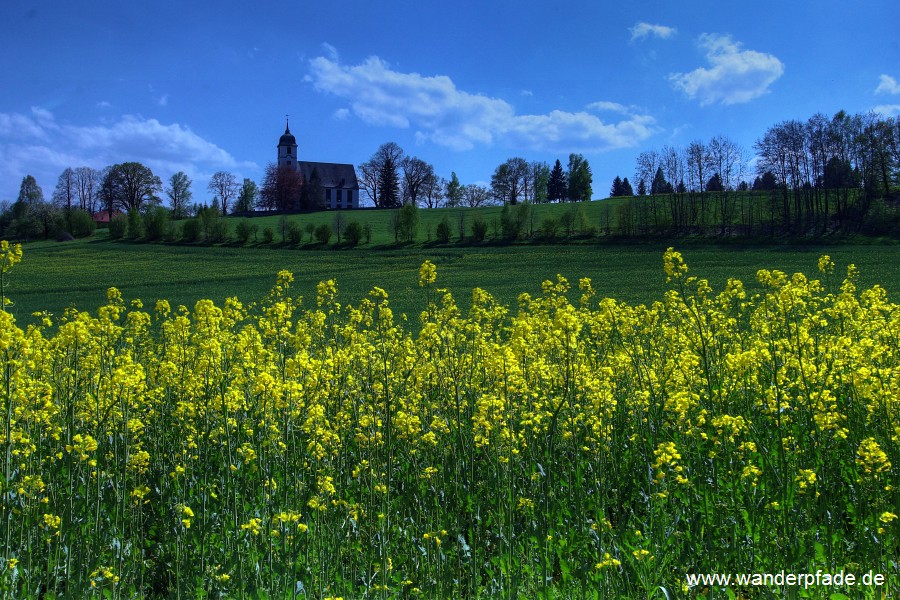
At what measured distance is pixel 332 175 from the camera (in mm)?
130000

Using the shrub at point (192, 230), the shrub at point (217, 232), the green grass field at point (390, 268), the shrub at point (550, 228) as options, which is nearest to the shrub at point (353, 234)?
the green grass field at point (390, 268)

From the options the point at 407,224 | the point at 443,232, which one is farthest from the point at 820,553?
the point at 407,224

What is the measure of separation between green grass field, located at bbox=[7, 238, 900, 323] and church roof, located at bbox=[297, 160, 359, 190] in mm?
68267

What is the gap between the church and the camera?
5054 inches

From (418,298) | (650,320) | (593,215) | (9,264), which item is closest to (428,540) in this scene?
(9,264)

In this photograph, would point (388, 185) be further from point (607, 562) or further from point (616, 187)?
point (607, 562)

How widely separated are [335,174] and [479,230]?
76.4 meters

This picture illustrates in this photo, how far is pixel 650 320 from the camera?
9.46 m

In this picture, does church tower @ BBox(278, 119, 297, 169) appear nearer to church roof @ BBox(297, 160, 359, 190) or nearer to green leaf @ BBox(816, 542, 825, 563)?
church roof @ BBox(297, 160, 359, 190)

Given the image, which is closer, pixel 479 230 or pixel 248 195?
pixel 479 230

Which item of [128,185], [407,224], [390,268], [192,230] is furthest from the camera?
[128,185]

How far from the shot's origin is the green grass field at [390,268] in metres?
30.8

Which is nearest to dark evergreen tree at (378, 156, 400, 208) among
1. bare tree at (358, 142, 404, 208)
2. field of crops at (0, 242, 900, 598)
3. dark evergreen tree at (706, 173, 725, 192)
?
bare tree at (358, 142, 404, 208)

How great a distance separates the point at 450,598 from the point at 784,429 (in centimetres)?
Result: 365
